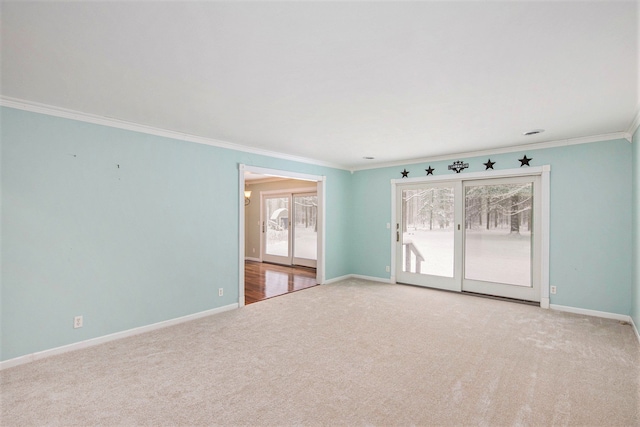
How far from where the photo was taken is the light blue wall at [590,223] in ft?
12.8

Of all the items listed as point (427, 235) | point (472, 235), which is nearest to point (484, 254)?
point (472, 235)

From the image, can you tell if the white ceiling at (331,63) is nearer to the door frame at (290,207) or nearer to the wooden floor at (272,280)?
the wooden floor at (272,280)

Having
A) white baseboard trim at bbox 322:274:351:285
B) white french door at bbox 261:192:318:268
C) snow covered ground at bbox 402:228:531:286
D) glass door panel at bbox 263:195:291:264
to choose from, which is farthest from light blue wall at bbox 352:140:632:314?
glass door panel at bbox 263:195:291:264

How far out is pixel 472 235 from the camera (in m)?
5.18

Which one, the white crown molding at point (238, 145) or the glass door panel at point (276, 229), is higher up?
the white crown molding at point (238, 145)

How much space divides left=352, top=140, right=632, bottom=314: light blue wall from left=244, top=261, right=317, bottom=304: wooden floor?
13.1 ft

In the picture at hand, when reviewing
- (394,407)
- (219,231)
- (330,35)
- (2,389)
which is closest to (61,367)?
(2,389)

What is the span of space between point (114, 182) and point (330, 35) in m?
2.91

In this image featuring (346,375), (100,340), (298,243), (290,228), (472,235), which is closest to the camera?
(346,375)

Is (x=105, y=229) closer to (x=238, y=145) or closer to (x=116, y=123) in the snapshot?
(x=116, y=123)

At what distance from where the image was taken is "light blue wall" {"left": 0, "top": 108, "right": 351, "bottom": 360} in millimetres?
2814

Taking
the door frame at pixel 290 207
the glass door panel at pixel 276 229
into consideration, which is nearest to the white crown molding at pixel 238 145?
the door frame at pixel 290 207

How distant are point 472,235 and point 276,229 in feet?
16.6

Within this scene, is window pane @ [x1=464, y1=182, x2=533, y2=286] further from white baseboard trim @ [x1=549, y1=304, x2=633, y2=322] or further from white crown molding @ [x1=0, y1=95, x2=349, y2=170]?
white crown molding @ [x1=0, y1=95, x2=349, y2=170]
